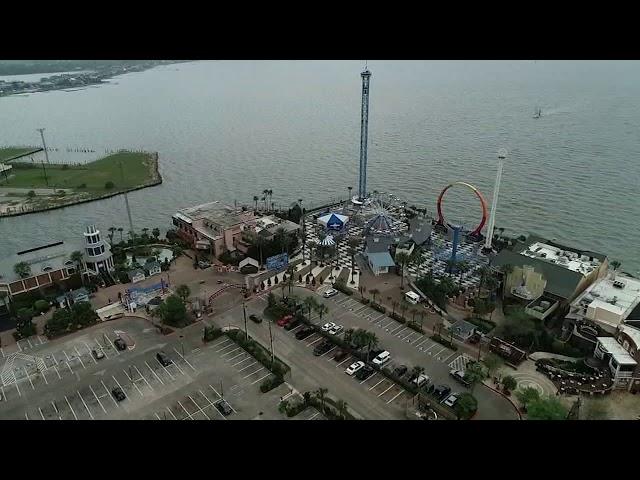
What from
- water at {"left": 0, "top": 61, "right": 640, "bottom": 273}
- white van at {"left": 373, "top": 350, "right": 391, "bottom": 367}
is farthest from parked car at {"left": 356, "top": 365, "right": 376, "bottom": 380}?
water at {"left": 0, "top": 61, "right": 640, "bottom": 273}

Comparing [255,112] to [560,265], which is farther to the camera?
[255,112]

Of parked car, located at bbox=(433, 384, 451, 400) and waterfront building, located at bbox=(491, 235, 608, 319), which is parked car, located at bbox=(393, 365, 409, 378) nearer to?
parked car, located at bbox=(433, 384, 451, 400)

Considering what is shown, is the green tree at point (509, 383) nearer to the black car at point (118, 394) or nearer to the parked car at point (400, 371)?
the parked car at point (400, 371)

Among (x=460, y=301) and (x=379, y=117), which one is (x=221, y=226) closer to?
(x=460, y=301)

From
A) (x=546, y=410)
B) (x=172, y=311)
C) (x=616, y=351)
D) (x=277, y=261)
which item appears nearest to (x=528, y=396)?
(x=546, y=410)

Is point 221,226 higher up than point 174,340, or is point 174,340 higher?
point 221,226
